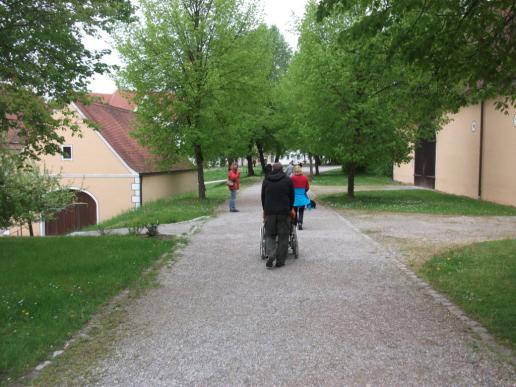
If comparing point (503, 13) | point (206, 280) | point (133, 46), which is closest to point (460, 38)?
point (503, 13)

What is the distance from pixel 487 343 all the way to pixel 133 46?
18232mm

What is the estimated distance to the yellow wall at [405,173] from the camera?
31.6 m

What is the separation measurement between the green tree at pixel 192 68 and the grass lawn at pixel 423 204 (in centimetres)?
571

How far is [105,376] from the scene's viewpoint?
4.39 m

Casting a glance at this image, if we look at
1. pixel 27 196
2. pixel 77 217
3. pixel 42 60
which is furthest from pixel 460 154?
pixel 77 217

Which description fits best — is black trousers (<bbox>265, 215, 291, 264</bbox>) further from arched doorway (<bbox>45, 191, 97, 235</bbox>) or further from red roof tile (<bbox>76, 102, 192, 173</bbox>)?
Answer: arched doorway (<bbox>45, 191, 97, 235</bbox>)

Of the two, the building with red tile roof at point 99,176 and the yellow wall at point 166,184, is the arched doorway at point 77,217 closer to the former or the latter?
the building with red tile roof at point 99,176

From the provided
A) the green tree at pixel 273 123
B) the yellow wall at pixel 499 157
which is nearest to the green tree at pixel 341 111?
the yellow wall at pixel 499 157

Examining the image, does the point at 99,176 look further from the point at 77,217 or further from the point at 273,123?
the point at 273,123

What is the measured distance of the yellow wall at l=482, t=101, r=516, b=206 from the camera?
1798cm

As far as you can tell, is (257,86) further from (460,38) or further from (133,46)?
(460,38)

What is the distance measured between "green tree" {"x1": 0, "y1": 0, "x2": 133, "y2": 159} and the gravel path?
392 centimetres

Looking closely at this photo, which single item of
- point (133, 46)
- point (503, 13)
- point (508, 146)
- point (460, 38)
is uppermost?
point (133, 46)

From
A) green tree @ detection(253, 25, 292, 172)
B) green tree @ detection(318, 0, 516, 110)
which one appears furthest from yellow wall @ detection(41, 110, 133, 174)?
green tree @ detection(318, 0, 516, 110)
